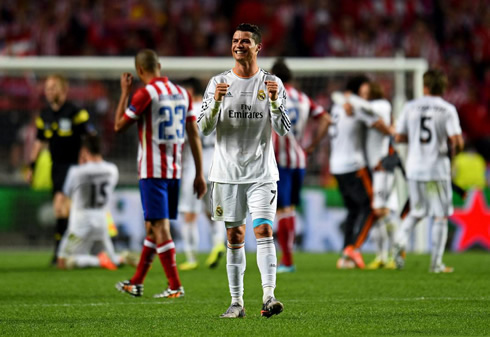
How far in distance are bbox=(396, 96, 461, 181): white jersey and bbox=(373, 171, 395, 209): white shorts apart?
1184 millimetres

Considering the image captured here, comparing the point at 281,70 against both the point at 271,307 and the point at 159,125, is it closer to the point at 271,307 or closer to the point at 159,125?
the point at 159,125

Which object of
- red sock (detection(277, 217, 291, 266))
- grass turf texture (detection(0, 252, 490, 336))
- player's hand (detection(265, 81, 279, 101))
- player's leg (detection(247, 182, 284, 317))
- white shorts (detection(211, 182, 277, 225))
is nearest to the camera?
grass turf texture (detection(0, 252, 490, 336))

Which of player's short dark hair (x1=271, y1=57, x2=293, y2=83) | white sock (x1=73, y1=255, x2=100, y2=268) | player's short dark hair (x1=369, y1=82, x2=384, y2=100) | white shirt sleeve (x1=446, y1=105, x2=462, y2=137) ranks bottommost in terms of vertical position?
white sock (x1=73, y1=255, x2=100, y2=268)

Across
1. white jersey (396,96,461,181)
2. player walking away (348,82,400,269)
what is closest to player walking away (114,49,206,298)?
white jersey (396,96,461,181)

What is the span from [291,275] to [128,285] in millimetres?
2899

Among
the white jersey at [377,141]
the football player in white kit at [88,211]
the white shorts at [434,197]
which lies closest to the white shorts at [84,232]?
the football player in white kit at [88,211]

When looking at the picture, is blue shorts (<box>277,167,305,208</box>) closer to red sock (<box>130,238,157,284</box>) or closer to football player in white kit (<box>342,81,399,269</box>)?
football player in white kit (<box>342,81,399,269</box>)

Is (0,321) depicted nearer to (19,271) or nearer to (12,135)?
(19,271)

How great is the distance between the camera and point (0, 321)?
22.3 feet

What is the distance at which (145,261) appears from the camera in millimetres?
8633

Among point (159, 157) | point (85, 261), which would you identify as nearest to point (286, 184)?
point (85, 261)

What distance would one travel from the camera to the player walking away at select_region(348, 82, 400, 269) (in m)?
12.3

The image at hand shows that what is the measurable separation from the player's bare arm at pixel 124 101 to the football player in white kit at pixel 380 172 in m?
4.55

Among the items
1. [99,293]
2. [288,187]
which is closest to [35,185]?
[288,187]
